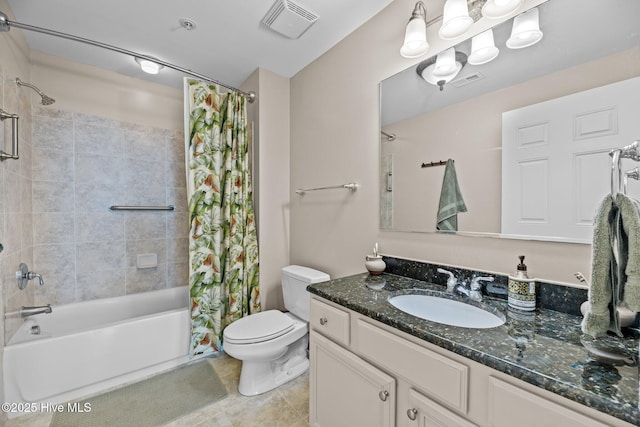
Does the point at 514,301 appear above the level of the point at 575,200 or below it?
below

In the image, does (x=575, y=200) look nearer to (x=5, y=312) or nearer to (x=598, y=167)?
(x=598, y=167)

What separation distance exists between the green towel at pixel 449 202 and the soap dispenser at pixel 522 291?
0.35 m

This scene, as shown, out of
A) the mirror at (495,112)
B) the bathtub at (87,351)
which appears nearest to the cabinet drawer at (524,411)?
the mirror at (495,112)

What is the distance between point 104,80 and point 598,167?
3316mm

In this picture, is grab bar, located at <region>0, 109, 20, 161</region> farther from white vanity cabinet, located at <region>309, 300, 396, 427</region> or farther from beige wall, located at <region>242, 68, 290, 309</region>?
white vanity cabinet, located at <region>309, 300, 396, 427</region>

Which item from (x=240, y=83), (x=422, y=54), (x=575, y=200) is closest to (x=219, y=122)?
(x=240, y=83)

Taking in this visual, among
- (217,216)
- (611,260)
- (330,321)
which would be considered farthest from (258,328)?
(611,260)

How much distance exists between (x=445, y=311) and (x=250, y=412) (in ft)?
4.18

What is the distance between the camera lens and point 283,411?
159 cm

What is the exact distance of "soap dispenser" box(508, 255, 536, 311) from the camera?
0.97m

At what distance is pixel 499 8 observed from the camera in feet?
3.59

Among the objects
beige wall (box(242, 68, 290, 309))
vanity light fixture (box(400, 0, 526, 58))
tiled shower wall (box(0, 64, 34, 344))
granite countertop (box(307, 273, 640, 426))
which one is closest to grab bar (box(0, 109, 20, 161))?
tiled shower wall (box(0, 64, 34, 344))

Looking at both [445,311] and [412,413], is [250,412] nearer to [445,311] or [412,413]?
[412,413]

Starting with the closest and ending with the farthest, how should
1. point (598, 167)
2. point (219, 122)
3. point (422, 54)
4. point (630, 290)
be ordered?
point (630, 290), point (598, 167), point (422, 54), point (219, 122)
